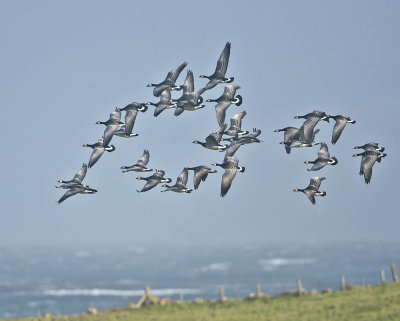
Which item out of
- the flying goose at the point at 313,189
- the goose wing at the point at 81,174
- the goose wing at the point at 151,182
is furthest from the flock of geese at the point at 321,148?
the goose wing at the point at 81,174

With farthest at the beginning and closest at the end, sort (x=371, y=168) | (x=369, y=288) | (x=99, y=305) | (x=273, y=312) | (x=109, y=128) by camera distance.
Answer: (x=99, y=305), (x=369, y=288), (x=273, y=312), (x=109, y=128), (x=371, y=168)

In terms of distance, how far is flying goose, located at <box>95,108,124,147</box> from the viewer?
44156mm

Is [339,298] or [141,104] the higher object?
[141,104]

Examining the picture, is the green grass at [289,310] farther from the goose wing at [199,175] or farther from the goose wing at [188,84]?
the goose wing at [199,175]

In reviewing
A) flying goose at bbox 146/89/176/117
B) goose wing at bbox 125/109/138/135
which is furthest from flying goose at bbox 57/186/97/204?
flying goose at bbox 146/89/176/117

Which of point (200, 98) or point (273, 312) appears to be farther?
point (273, 312)

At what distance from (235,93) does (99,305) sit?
129025 mm

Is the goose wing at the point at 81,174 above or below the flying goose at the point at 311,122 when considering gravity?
below

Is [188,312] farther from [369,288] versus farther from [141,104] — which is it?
[141,104]

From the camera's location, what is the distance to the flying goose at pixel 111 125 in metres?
44.2

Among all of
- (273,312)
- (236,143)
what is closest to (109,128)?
A: (236,143)

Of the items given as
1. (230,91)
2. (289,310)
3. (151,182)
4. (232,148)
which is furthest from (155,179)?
(289,310)

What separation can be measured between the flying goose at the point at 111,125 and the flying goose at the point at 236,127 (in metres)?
4.91

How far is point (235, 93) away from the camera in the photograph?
46.3m
